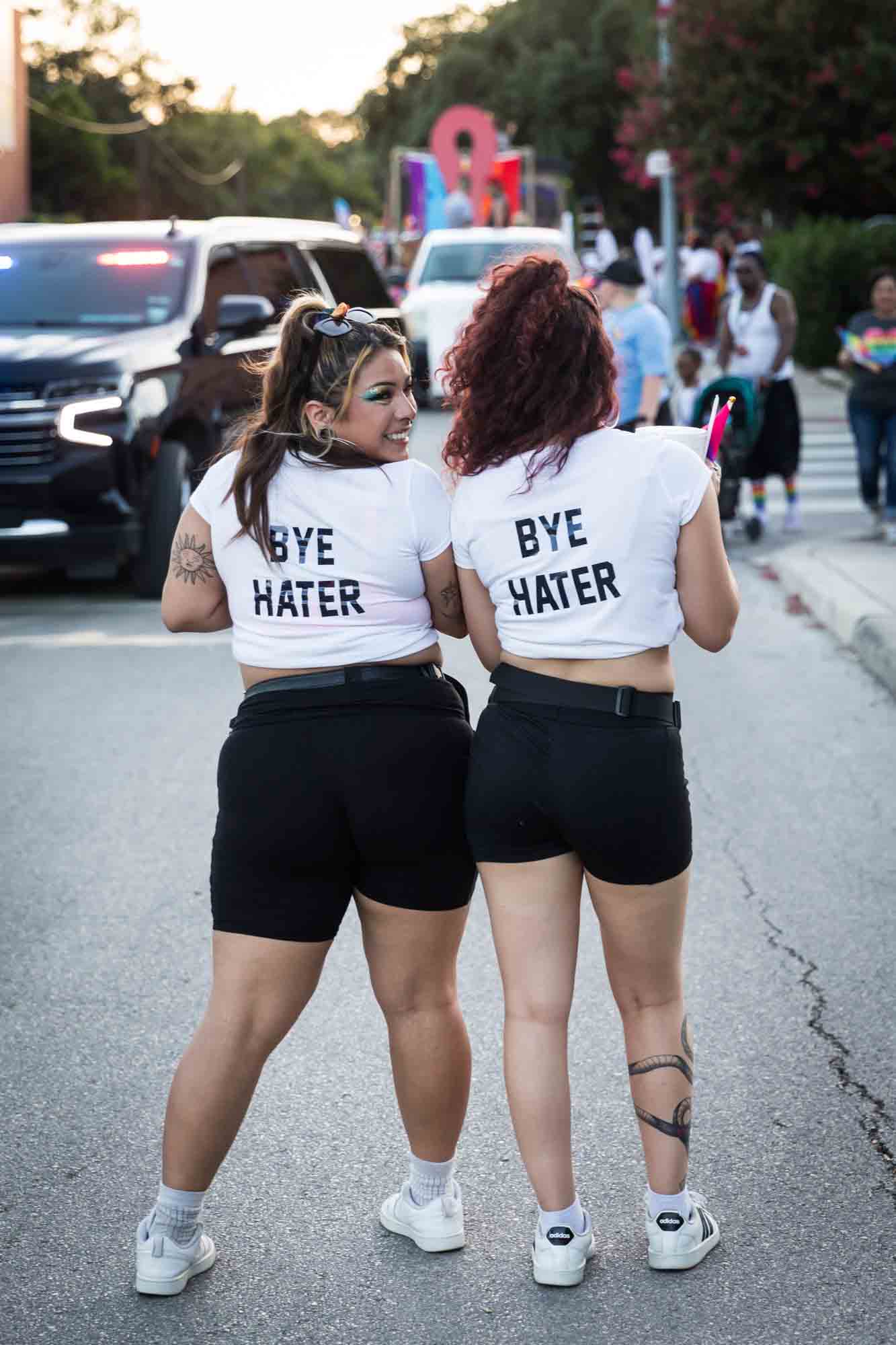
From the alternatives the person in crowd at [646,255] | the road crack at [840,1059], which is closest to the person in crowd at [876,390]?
the road crack at [840,1059]

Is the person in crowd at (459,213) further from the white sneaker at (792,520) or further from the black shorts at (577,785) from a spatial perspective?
the black shorts at (577,785)

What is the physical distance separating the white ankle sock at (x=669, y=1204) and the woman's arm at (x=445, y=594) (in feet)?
3.43

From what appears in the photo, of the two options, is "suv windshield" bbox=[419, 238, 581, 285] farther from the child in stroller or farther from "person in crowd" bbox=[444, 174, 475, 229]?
the child in stroller

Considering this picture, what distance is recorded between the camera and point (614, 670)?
3229 mm

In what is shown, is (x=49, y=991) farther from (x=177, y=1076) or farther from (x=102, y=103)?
(x=102, y=103)

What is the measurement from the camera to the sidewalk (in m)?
8.98

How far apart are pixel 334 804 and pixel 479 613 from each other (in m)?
0.43

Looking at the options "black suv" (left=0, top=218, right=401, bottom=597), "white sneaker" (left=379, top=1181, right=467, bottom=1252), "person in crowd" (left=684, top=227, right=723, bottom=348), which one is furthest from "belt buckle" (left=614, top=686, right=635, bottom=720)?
"person in crowd" (left=684, top=227, right=723, bottom=348)

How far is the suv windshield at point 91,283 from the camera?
11180 millimetres

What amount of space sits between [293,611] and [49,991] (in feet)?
6.48

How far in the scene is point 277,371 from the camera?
10.9ft

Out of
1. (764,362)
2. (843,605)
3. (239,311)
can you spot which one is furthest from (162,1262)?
(764,362)

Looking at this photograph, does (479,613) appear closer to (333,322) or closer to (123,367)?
(333,322)

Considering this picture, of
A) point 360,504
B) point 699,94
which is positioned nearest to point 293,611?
point 360,504
